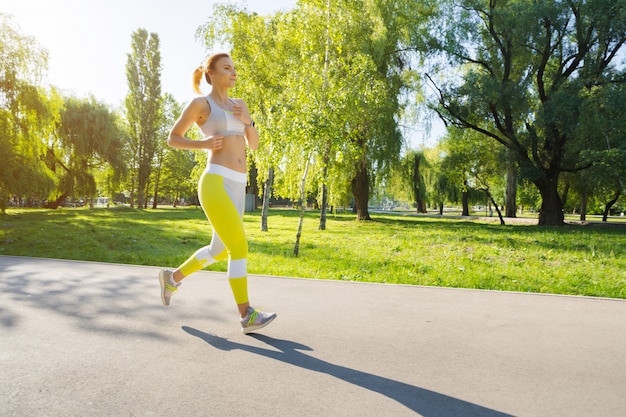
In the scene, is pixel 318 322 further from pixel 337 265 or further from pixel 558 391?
pixel 337 265

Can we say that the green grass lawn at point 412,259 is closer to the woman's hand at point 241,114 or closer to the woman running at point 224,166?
the woman running at point 224,166

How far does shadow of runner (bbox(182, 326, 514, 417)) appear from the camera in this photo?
218cm

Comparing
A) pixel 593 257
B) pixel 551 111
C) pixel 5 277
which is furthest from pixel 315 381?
pixel 551 111

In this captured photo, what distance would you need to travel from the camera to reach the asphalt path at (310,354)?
2229 mm

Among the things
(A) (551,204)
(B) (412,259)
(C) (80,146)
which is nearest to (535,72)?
(A) (551,204)

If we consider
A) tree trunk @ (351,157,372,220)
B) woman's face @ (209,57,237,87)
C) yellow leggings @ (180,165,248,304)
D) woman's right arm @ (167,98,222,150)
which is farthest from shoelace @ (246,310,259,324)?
tree trunk @ (351,157,372,220)

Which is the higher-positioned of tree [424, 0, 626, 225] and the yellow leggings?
tree [424, 0, 626, 225]

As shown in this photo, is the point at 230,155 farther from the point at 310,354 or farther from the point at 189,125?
the point at 310,354

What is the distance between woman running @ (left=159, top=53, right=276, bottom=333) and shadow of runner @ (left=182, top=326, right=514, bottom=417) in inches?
12.4

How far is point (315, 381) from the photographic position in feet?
8.25

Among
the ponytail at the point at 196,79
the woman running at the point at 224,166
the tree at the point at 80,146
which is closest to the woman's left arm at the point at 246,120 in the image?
the woman running at the point at 224,166

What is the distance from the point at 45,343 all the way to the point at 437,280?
16.8ft

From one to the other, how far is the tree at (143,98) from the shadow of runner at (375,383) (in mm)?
39961

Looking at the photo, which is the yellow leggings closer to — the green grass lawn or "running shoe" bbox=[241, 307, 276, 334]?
"running shoe" bbox=[241, 307, 276, 334]
